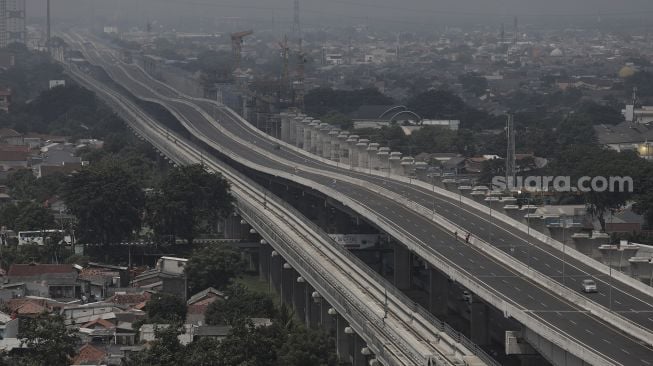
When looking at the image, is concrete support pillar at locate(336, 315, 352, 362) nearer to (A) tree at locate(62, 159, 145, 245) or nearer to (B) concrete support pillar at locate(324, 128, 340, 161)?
(A) tree at locate(62, 159, 145, 245)

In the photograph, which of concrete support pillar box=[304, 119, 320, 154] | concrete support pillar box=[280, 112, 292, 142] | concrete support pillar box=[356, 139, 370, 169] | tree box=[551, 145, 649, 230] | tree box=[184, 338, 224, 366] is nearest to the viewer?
tree box=[184, 338, 224, 366]

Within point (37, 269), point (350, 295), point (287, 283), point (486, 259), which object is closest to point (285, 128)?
point (287, 283)

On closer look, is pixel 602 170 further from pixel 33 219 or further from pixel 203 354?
pixel 203 354

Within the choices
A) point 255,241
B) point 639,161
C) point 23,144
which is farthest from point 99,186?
point 23,144

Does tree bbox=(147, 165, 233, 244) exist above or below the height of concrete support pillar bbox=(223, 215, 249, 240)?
above

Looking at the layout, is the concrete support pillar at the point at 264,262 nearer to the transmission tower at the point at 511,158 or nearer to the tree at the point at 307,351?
the transmission tower at the point at 511,158

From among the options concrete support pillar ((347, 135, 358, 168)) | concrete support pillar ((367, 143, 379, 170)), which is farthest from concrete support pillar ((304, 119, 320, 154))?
concrete support pillar ((367, 143, 379, 170))
